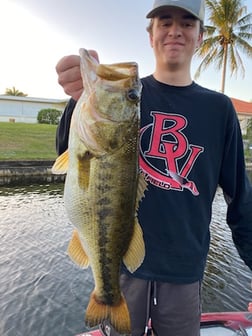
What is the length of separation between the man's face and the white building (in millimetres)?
33886

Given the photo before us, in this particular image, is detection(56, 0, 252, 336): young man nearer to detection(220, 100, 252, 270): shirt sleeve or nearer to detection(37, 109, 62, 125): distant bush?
detection(220, 100, 252, 270): shirt sleeve

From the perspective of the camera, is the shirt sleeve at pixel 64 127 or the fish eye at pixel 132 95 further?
the shirt sleeve at pixel 64 127

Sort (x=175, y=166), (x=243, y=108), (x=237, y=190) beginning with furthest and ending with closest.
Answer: (x=243, y=108)
(x=237, y=190)
(x=175, y=166)

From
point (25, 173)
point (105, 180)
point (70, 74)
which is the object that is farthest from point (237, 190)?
point (25, 173)

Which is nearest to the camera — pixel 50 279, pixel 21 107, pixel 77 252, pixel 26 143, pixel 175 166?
pixel 77 252

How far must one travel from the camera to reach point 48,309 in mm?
5434

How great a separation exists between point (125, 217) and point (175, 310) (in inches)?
24.7

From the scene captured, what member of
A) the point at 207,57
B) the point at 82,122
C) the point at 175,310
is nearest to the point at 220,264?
the point at 175,310

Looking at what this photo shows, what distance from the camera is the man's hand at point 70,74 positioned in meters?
1.51

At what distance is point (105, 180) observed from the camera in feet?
4.99

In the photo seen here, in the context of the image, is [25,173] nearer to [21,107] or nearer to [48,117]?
[48,117]

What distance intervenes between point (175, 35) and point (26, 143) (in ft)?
59.9

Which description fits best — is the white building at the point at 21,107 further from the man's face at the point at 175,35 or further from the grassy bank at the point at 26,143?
the man's face at the point at 175,35

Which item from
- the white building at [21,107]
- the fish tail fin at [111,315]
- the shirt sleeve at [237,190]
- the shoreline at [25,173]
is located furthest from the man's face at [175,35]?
the white building at [21,107]
